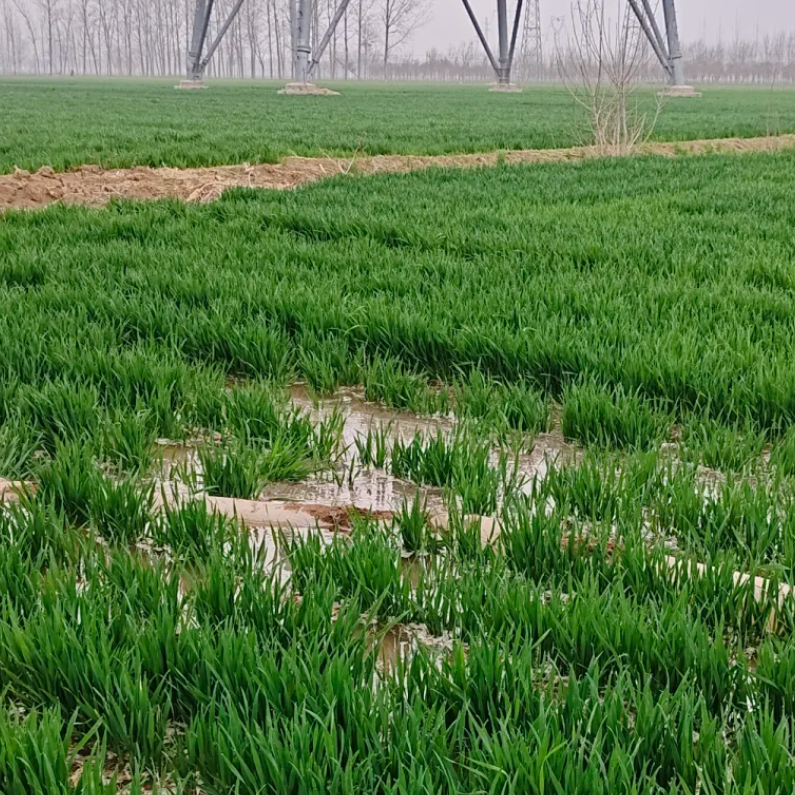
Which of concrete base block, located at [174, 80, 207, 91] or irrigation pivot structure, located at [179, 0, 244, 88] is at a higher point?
irrigation pivot structure, located at [179, 0, 244, 88]

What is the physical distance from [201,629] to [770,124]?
19.7 metres

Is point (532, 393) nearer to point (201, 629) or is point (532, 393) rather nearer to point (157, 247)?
point (201, 629)

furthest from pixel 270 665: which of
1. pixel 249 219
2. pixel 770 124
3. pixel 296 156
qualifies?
pixel 770 124

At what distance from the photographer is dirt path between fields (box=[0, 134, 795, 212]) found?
747cm

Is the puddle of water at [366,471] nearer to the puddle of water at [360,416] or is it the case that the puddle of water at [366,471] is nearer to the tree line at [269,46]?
the puddle of water at [360,416]

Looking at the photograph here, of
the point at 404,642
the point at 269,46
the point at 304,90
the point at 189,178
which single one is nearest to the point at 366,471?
the point at 404,642

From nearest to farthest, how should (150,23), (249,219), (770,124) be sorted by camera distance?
1. (249,219)
2. (770,124)
3. (150,23)

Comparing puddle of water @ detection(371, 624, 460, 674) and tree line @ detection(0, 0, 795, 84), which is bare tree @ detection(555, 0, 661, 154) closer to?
puddle of water @ detection(371, 624, 460, 674)

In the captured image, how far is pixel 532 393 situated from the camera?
2566 millimetres

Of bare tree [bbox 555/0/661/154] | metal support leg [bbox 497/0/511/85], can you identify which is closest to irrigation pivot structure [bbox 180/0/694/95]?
metal support leg [bbox 497/0/511/85]

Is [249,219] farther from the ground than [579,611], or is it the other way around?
[249,219]

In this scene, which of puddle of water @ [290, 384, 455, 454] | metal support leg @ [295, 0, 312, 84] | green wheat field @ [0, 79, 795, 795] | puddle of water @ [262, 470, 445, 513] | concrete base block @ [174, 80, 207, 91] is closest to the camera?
green wheat field @ [0, 79, 795, 795]

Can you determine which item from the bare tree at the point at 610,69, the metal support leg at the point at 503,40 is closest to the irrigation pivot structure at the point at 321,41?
the metal support leg at the point at 503,40

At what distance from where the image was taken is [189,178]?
27.7 feet
